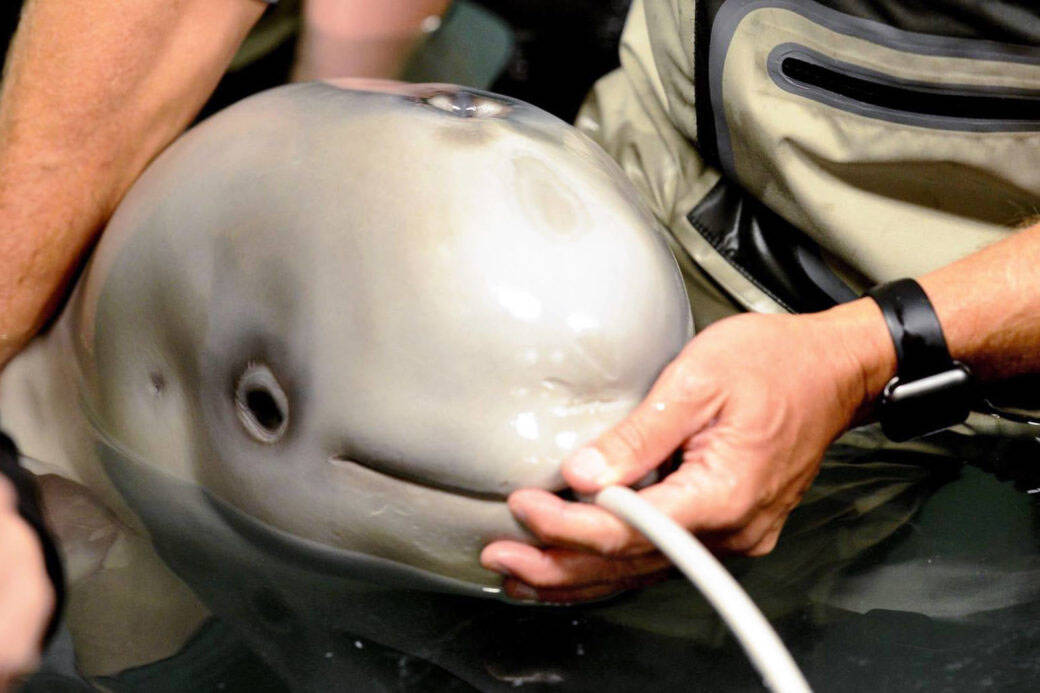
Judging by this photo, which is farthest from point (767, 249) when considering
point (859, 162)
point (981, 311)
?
point (981, 311)

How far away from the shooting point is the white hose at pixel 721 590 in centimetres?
86

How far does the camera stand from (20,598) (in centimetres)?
114

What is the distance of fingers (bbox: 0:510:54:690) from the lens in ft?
3.61

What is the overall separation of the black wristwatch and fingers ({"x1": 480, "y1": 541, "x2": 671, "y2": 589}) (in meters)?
0.38

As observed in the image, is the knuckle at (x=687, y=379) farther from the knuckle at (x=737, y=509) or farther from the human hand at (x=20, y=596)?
the human hand at (x=20, y=596)

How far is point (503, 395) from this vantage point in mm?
1124

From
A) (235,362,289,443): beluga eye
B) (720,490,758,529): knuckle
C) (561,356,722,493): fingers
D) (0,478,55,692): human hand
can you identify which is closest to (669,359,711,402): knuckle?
(561,356,722,493): fingers

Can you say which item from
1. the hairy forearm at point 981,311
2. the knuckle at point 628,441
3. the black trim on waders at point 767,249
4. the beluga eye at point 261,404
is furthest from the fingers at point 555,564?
the black trim on waders at point 767,249

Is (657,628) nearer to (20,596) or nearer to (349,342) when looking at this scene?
(349,342)

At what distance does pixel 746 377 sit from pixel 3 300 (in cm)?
98

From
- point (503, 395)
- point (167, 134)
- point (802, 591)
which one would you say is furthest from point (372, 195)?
point (802, 591)

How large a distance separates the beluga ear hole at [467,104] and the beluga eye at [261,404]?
13.8 inches

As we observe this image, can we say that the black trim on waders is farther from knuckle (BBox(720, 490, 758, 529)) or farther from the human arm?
knuckle (BBox(720, 490, 758, 529))

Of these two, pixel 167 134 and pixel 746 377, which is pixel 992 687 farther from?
pixel 167 134
